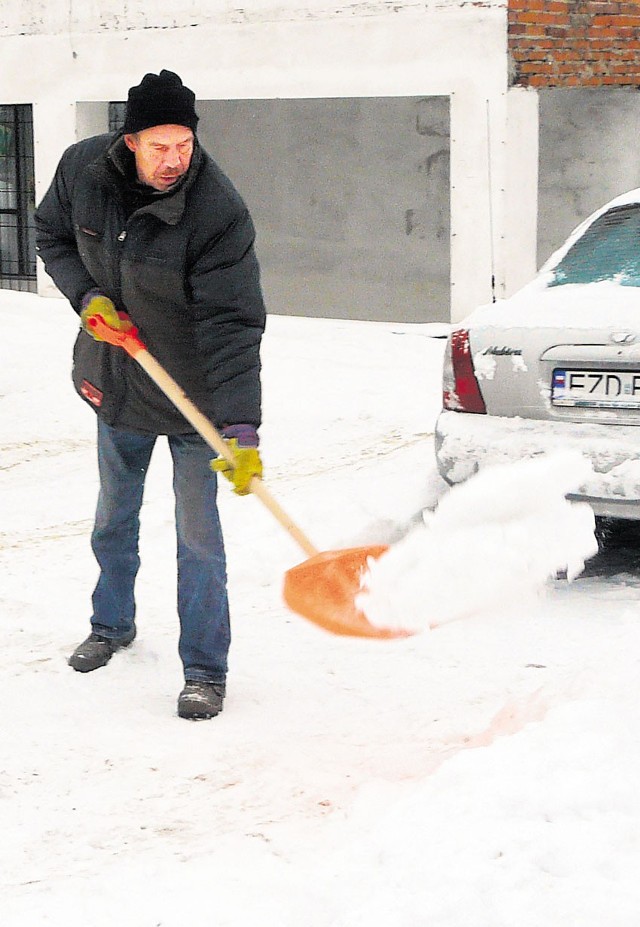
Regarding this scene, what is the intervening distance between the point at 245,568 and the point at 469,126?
702 centimetres

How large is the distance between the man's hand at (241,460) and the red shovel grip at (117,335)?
36 centimetres

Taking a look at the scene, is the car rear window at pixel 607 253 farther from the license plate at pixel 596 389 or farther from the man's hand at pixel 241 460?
the man's hand at pixel 241 460

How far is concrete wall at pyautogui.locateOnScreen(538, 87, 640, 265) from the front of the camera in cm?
1361

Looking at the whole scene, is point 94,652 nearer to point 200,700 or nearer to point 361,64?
point 200,700

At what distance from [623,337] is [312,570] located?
181cm

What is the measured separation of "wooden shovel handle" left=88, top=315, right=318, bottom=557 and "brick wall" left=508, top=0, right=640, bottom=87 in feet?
27.1

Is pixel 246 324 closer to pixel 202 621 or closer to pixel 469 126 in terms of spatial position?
pixel 202 621

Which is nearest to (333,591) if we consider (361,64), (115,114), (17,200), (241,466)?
(241,466)

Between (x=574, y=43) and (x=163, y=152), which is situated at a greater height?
(x=574, y=43)

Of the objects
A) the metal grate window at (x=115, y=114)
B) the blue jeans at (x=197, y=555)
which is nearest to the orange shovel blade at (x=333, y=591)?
the blue jeans at (x=197, y=555)

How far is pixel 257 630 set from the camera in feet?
16.3

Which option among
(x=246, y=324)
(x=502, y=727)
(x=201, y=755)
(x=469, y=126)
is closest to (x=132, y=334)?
(x=246, y=324)

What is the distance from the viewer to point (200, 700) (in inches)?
161

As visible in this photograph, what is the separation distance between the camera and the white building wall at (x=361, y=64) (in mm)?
11578
